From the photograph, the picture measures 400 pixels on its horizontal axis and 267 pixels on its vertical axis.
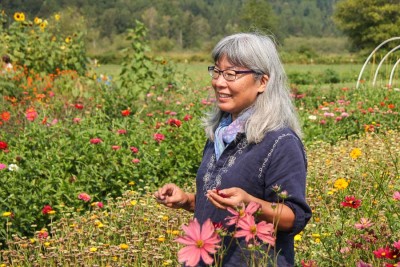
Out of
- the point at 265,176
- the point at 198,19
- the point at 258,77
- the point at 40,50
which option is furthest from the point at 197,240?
the point at 198,19

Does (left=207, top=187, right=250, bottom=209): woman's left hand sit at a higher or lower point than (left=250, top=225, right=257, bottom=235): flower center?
higher

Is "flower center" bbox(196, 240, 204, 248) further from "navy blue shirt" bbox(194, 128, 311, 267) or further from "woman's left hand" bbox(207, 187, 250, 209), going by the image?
"navy blue shirt" bbox(194, 128, 311, 267)

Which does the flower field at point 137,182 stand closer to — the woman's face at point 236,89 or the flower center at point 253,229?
the flower center at point 253,229

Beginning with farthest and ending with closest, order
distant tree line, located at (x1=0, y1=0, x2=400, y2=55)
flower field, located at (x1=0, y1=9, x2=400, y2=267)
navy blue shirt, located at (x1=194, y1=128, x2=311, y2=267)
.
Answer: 1. distant tree line, located at (x1=0, y1=0, x2=400, y2=55)
2. flower field, located at (x1=0, y1=9, x2=400, y2=267)
3. navy blue shirt, located at (x1=194, y1=128, x2=311, y2=267)

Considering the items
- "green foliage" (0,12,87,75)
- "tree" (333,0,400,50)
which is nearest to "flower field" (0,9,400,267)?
"green foliage" (0,12,87,75)

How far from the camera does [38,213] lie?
3.94m

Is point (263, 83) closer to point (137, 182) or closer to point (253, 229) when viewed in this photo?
point (253, 229)

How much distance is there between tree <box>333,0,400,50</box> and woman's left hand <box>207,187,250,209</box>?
138 feet

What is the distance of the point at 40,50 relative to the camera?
9.06 m

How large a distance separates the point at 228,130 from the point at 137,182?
2.66 meters

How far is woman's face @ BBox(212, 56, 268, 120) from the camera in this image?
1.91 meters

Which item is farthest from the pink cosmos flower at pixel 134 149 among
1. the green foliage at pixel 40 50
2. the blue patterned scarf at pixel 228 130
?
the green foliage at pixel 40 50

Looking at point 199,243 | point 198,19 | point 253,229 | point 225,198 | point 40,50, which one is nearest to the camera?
point 199,243

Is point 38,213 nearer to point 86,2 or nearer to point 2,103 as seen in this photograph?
point 2,103
